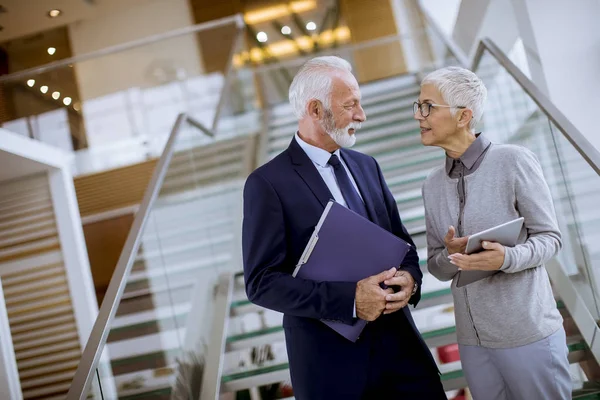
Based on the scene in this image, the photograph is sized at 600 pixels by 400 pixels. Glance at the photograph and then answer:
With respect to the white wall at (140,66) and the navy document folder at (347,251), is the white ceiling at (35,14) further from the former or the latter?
the navy document folder at (347,251)

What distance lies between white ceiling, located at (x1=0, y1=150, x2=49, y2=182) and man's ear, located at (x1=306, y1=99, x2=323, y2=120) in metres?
4.08

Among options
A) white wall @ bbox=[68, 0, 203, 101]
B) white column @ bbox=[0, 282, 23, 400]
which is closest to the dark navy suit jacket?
white column @ bbox=[0, 282, 23, 400]

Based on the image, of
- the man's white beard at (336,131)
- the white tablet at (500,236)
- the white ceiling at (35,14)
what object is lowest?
the white tablet at (500,236)

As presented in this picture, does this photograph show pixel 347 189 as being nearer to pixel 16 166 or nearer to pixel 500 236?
pixel 500 236

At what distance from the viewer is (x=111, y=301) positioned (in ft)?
8.68

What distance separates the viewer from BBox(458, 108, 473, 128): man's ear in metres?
2.06

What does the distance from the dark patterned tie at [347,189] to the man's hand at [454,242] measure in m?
0.28

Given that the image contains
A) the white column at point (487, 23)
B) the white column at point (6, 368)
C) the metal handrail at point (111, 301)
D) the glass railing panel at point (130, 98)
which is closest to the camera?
the metal handrail at point (111, 301)

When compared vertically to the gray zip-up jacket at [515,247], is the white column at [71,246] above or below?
above

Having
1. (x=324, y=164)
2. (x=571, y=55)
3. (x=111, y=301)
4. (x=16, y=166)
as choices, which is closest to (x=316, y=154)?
(x=324, y=164)

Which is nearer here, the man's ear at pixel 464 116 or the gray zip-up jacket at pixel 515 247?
the gray zip-up jacket at pixel 515 247

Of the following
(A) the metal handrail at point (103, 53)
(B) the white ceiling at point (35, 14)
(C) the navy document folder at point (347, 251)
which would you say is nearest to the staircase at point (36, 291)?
(A) the metal handrail at point (103, 53)

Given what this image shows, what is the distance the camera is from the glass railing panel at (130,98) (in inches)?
311

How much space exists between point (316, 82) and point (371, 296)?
674mm
